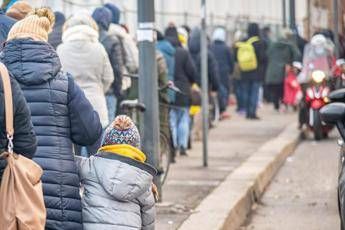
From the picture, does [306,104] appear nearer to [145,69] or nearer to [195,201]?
[195,201]

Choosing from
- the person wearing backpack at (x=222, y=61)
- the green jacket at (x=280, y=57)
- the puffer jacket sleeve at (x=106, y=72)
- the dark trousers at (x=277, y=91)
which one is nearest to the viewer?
the puffer jacket sleeve at (x=106, y=72)

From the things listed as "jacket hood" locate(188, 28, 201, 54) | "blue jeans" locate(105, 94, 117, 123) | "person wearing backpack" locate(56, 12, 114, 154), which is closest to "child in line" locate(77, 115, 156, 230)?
"person wearing backpack" locate(56, 12, 114, 154)

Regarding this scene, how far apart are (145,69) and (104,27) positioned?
2270 mm

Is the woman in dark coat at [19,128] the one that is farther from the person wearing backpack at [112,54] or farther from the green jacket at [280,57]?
the green jacket at [280,57]

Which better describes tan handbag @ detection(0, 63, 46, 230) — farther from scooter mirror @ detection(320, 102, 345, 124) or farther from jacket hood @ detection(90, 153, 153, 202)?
scooter mirror @ detection(320, 102, 345, 124)

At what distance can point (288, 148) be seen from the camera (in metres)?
17.0

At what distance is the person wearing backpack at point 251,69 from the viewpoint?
23.2 metres

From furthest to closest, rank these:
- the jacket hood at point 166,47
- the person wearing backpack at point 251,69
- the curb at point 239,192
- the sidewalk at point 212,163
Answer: the person wearing backpack at point 251,69
the jacket hood at point 166,47
the sidewalk at point 212,163
the curb at point 239,192

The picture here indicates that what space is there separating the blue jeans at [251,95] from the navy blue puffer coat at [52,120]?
17010mm

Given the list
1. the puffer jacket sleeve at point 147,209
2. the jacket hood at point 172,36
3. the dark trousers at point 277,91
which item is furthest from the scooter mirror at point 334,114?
the dark trousers at point 277,91

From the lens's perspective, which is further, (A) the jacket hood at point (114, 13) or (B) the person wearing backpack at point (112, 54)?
(A) the jacket hood at point (114, 13)

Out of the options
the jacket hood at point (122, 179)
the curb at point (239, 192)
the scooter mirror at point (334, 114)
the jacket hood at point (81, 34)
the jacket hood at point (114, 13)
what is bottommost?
the curb at point (239, 192)

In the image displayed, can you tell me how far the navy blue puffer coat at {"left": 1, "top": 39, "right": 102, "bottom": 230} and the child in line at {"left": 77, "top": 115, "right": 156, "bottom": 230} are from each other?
83mm

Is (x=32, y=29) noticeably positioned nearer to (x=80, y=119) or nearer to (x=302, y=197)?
(x=80, y=119)
